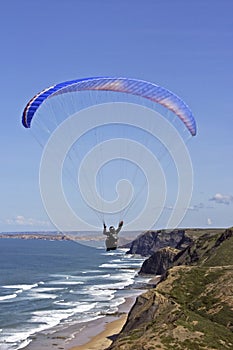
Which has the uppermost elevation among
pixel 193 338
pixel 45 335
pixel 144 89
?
pixel 144 89

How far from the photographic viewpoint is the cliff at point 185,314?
30.3m

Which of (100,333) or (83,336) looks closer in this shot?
(83,336)

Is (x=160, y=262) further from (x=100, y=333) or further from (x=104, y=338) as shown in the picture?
(x=104, y=338)

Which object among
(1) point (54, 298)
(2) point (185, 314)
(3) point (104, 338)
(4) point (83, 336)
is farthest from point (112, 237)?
(1) point (54, 298)

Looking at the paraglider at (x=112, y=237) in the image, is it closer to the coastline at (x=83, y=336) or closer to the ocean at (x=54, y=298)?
the coastline at (x=83, y=336)

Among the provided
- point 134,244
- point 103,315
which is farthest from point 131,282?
point 134,244

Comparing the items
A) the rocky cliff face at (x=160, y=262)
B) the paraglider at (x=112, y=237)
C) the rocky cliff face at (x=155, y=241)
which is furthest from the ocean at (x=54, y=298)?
the rocky cliff face at (x=155, y=241)

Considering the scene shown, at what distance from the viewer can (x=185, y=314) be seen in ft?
111

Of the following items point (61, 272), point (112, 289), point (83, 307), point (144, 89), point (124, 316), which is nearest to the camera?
point (144, 89)

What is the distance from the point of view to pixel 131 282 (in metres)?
91.4

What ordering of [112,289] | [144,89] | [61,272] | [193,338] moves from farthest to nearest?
[61,272]
[112,289]
[144,89]
[193,338]

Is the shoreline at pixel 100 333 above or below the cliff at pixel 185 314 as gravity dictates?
below

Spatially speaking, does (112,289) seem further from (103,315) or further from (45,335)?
(45,335)

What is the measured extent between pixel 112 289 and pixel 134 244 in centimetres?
11205
